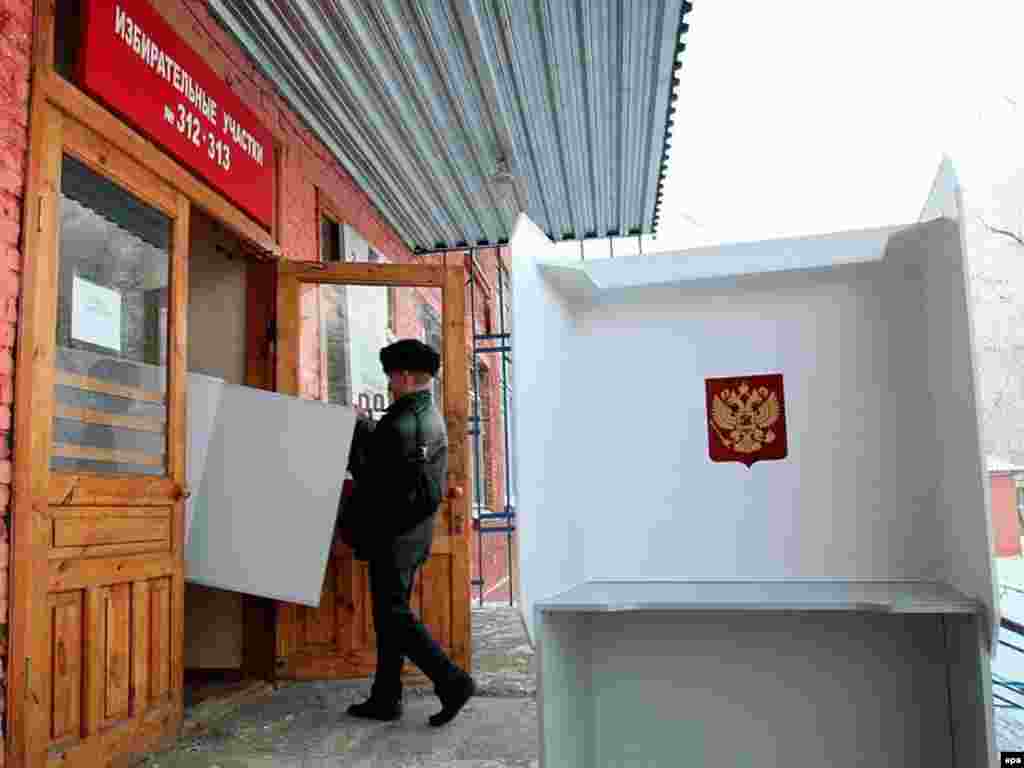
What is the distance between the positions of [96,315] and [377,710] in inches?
76.9

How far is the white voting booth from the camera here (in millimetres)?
1991

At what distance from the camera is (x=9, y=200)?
2633 mm

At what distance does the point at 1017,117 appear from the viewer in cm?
1585

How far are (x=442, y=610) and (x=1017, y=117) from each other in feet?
51.9

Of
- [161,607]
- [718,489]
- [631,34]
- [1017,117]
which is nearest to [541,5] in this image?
[631,34]

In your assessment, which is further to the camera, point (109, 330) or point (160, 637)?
point (160, 637)

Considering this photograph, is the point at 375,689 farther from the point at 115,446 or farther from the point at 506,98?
the point at 506,98

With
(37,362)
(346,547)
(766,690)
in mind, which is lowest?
(766,690)

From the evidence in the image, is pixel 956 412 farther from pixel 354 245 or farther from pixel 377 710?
pixel 354 245

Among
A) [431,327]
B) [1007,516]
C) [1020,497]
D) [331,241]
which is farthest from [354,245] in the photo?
[1007,516]

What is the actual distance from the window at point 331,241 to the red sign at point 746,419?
144 inches

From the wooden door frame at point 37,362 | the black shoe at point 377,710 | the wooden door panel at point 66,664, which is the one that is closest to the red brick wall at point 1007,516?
the black shoe at point 377,710

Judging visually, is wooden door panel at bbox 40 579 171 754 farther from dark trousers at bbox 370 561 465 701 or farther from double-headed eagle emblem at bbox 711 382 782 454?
double-headed eagle emblem at bbox 711 382 782 454

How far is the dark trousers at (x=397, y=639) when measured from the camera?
365 centimetres
